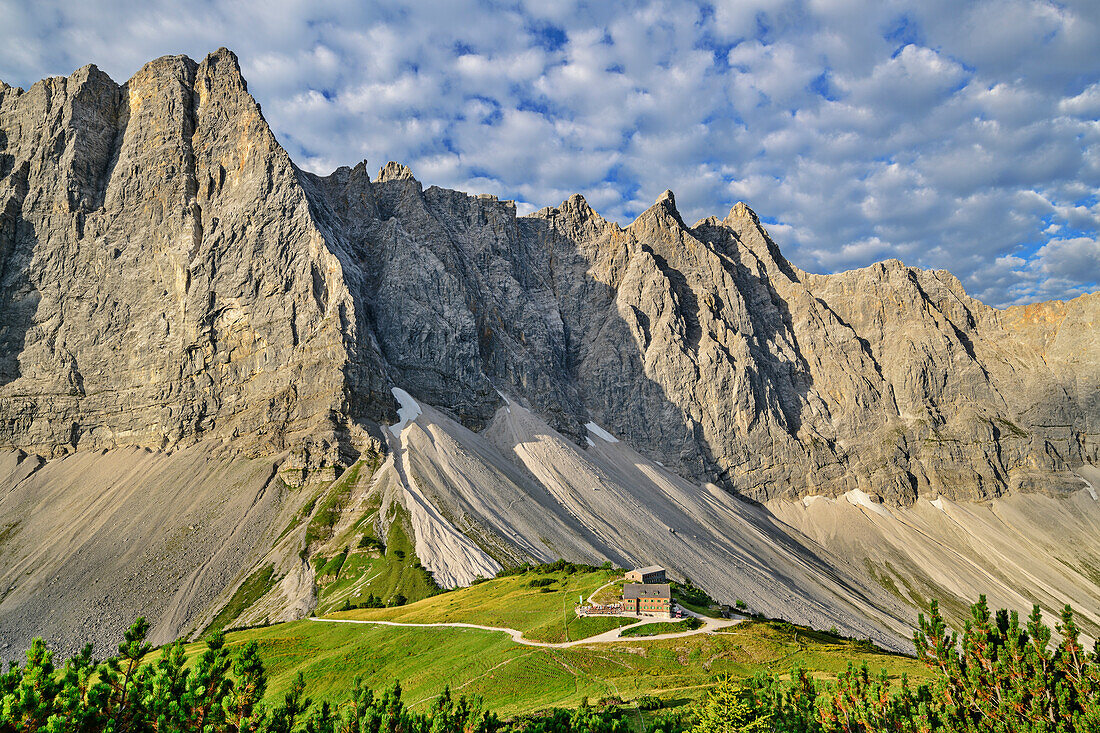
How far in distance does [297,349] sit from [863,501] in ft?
524

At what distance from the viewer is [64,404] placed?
136750 millimetres

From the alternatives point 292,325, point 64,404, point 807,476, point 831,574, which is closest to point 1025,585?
point 831,574

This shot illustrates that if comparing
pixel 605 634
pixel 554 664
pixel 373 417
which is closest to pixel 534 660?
pixel 554 664

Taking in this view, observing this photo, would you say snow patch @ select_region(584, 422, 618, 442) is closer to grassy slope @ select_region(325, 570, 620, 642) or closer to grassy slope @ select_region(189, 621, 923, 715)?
grassy slope @ select_region(325, 570, 620, 642)

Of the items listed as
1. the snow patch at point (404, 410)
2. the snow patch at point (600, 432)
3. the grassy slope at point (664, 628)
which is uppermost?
the snow patch at point (404, 410)

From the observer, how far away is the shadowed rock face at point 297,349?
138750 millimetres

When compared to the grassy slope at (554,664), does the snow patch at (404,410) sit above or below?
above

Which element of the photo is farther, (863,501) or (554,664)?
(863,501)

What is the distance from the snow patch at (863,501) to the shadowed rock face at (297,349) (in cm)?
215

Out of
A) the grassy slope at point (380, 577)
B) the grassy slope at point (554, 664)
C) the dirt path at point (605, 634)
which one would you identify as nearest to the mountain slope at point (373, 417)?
the grassy slope at point (380, 577)

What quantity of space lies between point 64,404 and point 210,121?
79233 mm

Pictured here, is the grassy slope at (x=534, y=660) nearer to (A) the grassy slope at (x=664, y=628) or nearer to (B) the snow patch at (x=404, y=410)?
(A) the grassy slope at (x=664, y=628)

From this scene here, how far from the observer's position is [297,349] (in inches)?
5591

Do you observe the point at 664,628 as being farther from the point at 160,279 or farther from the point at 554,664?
the point at 160,279
